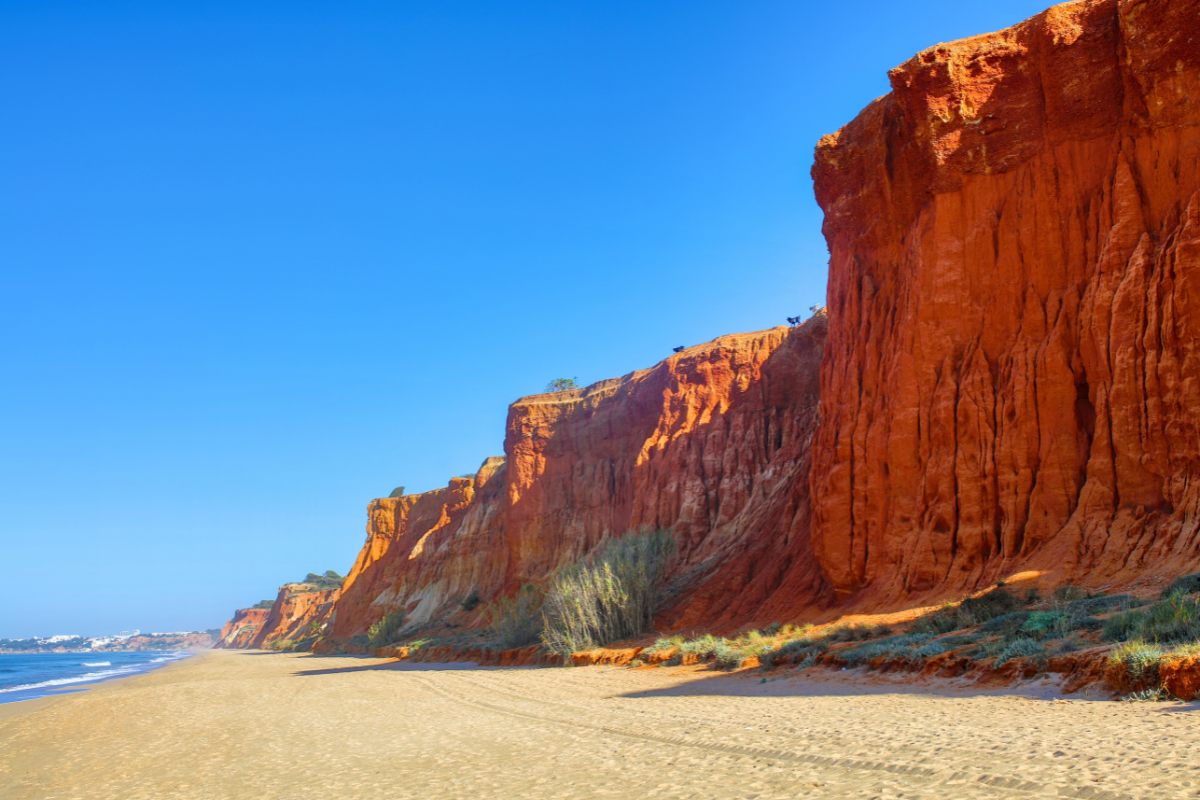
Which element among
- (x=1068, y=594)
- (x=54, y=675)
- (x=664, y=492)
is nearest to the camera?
(x=1068, y=594)

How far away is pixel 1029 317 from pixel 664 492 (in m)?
25.4

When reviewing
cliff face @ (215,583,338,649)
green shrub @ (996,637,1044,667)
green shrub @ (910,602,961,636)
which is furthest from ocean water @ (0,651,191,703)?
green shrub @ (996,637,1044,667)

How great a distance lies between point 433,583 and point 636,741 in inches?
2336

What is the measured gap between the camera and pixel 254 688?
2947 centimetres

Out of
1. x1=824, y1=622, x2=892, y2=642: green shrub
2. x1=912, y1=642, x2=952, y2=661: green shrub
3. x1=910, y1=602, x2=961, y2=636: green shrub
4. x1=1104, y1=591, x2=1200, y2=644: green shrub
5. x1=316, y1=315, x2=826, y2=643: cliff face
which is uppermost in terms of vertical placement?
x1=316, y1=315, x2=826, y2=643: cliff face

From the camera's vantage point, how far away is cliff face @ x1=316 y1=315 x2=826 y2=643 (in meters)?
31.1

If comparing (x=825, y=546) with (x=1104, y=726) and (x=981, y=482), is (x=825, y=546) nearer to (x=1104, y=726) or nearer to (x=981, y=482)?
(x=981, y=482)

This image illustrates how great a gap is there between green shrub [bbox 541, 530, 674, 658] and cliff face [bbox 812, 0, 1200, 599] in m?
7.89

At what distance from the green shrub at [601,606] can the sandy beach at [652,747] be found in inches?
338

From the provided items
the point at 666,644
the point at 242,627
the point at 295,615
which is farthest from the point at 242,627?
the point at 666,644

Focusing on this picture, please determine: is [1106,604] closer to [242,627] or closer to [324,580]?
[324,580]

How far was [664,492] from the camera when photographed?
43625 mm

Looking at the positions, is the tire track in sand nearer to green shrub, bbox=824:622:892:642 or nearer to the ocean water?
green shrub, bbox=824:622:892:642

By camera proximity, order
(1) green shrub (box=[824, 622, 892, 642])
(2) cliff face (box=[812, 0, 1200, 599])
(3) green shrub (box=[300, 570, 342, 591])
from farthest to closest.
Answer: (3) green shrub (box=[300, 570, 342, 591]) < (1) green shrub (box=[824, 622, 892, 642]) < (2) cliff face (box=[812, 0, 1200, 599])
